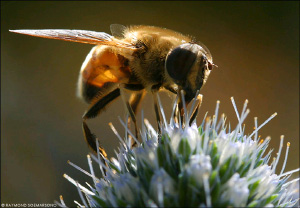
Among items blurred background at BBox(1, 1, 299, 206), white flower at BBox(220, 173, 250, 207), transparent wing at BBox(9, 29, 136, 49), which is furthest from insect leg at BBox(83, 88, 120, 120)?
blurred background at BBox(1, 1, 299, 206)

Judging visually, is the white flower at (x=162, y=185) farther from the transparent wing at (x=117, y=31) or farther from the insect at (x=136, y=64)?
the transparent wing at (x=117, y=31)

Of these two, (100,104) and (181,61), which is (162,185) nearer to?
(181,61)

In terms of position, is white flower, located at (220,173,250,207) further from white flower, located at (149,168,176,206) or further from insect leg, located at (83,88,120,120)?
insect leg, located at (83,88,120,120)

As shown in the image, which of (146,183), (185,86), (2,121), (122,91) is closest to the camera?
(146,183)

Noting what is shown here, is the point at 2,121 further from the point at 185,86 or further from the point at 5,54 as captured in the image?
the point at 185,86

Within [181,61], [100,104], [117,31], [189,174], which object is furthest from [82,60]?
[189,174]

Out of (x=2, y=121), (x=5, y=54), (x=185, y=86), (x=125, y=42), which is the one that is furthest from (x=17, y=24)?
(x=185, y=86)

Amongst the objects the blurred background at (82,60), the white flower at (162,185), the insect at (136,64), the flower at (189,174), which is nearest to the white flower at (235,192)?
the flower at (189,174)
